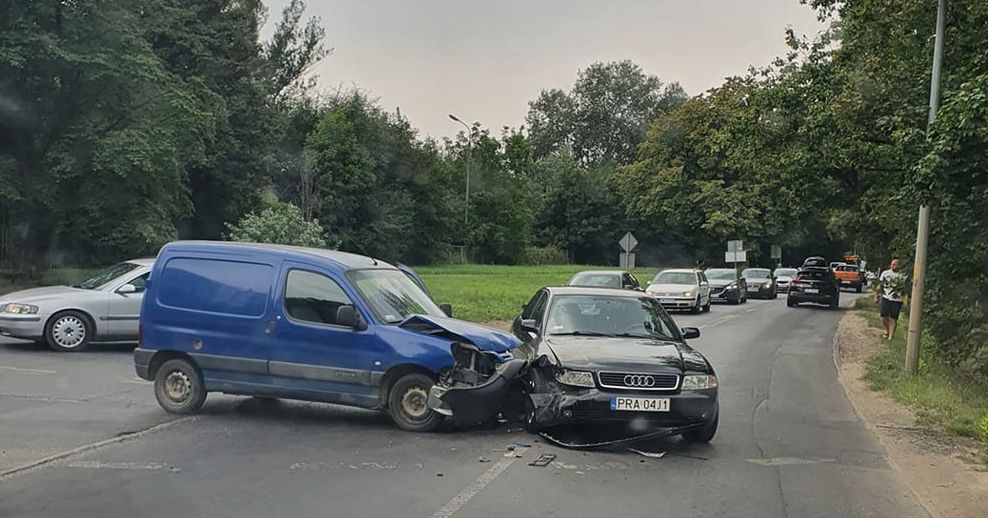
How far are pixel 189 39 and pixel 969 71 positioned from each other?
29433 millimetres

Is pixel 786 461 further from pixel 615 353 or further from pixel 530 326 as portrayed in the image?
pixel 530 326

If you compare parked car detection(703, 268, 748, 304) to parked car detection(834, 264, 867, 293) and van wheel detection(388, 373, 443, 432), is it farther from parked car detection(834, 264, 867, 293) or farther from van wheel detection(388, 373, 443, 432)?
van wheel detection(388, 373, 443, 432)

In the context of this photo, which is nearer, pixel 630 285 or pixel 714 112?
pixel 630 285

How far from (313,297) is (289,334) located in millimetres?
451

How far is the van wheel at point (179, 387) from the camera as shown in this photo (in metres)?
9.32

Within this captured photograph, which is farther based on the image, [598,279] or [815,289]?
[815,289]

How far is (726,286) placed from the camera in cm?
3659

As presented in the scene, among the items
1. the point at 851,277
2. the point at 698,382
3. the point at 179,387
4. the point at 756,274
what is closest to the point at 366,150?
the point at 756,274

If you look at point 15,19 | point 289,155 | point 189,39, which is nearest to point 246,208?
point 189,39

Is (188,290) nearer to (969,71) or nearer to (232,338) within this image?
(232,338)

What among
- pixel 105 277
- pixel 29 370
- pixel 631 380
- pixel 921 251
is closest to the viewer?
pixel 631 380

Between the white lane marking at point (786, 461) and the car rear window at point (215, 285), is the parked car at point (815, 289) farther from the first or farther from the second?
the car rear window at point (215, 285)

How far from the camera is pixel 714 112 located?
5891 centimetres

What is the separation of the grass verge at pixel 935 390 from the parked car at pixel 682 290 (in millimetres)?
10952
